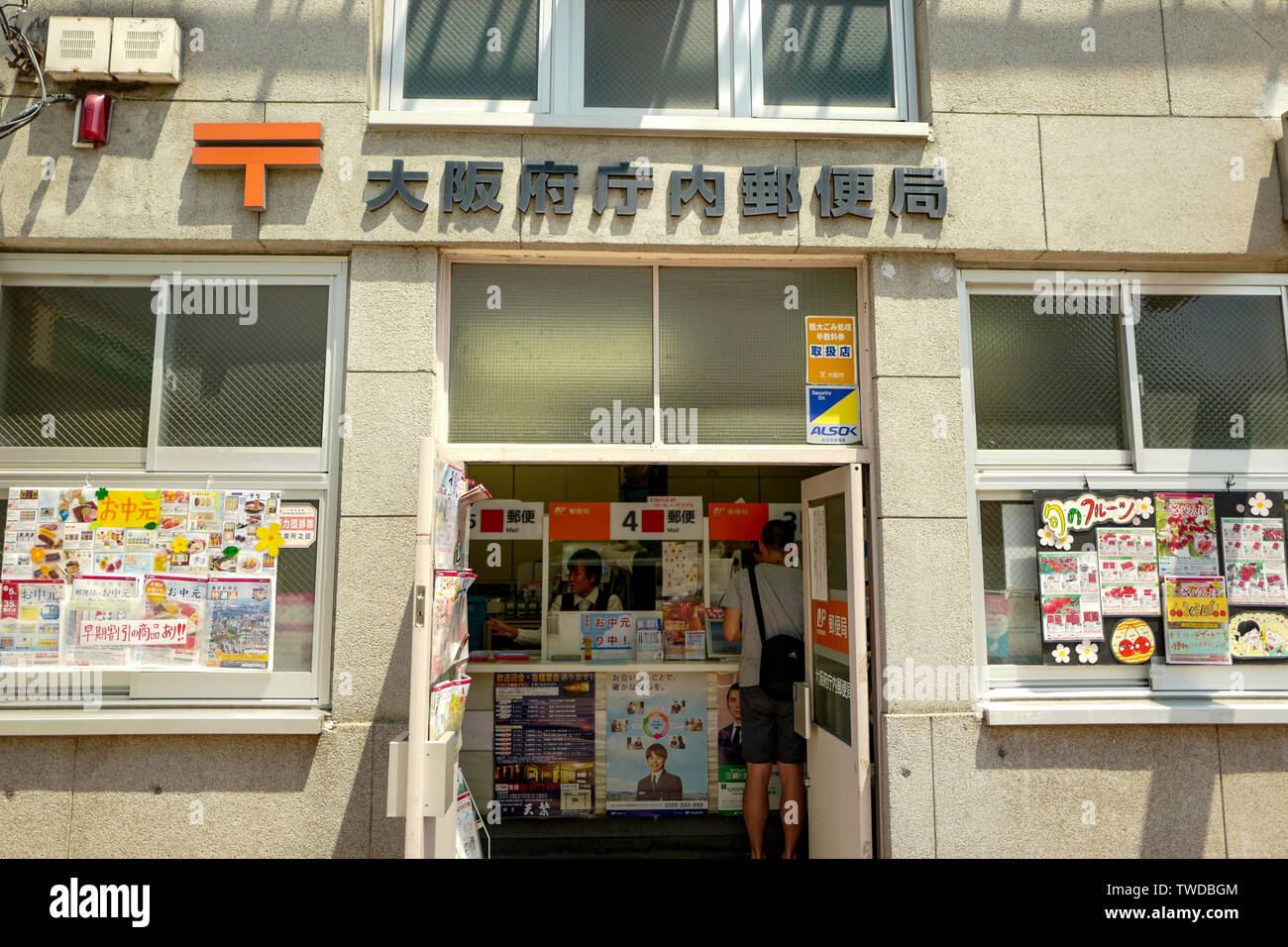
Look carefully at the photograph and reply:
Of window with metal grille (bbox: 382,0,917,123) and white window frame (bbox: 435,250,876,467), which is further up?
window with metal grille (bbox: 382,0,917,123)

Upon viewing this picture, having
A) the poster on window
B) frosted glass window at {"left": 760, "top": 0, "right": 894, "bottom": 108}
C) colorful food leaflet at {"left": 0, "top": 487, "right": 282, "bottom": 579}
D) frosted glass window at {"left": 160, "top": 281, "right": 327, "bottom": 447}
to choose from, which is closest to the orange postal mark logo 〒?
frosted glass window at {"left": 160, "top": 281, "right": 327, "bottom": 447}

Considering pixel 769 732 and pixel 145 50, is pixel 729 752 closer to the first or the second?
pixel 769 732

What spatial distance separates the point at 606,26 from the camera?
538 centimetres

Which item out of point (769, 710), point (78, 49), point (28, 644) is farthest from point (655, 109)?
point (28, 644)

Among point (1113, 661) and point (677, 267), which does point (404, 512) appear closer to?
point (677, 267)

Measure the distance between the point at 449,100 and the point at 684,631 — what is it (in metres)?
4.41

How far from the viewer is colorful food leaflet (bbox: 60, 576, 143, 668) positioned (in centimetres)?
477

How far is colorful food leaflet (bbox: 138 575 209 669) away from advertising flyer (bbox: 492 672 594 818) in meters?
2.35

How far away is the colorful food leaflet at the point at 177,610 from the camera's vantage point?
15.7 feet

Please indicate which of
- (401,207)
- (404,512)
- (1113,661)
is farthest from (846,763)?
(401,207)

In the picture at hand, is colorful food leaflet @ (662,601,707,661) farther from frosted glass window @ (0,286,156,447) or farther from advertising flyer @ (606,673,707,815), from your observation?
frosted glass window @ (0,286,156,447)

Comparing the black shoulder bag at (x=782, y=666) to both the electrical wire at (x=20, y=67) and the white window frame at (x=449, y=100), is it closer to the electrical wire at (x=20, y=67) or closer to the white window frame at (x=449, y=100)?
the white window frame at (x=449, y=100)

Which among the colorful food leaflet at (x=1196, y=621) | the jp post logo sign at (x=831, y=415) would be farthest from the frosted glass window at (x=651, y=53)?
the colorful food leaflet at (x=1196, y=621)

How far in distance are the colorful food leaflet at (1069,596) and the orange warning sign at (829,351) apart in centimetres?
169
